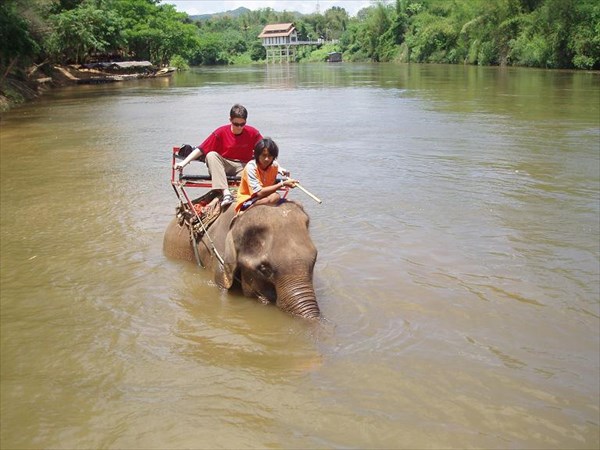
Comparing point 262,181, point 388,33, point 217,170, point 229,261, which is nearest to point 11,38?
point 217,170

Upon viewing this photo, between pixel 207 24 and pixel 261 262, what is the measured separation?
6424 inches

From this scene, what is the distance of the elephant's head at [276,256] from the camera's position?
5.04 m

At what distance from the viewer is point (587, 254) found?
7.05 metres

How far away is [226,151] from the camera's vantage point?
6801 mm

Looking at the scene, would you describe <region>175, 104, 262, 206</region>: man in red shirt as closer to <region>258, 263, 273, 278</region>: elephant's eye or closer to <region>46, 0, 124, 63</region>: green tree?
<region>258, 263, 273, 278</region>: elephant's eye

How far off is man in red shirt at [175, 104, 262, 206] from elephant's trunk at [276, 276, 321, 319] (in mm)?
1833

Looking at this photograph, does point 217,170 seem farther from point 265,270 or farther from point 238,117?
point 265,270

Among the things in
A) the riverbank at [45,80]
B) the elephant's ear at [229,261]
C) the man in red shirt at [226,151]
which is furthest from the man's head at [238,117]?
the riverbank at [45,80]

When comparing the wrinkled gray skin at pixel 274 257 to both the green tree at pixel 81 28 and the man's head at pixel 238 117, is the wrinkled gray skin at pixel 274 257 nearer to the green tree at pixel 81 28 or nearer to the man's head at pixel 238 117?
the man's head at pixel 238 117

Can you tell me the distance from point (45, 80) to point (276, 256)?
37.1m

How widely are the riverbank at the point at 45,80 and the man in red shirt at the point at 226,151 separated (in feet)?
66.8

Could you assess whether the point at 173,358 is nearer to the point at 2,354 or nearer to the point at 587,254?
the point at 2,354

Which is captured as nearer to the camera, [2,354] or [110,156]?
[2,354]

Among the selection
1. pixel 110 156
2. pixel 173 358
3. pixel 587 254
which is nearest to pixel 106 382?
pixel 173 358
